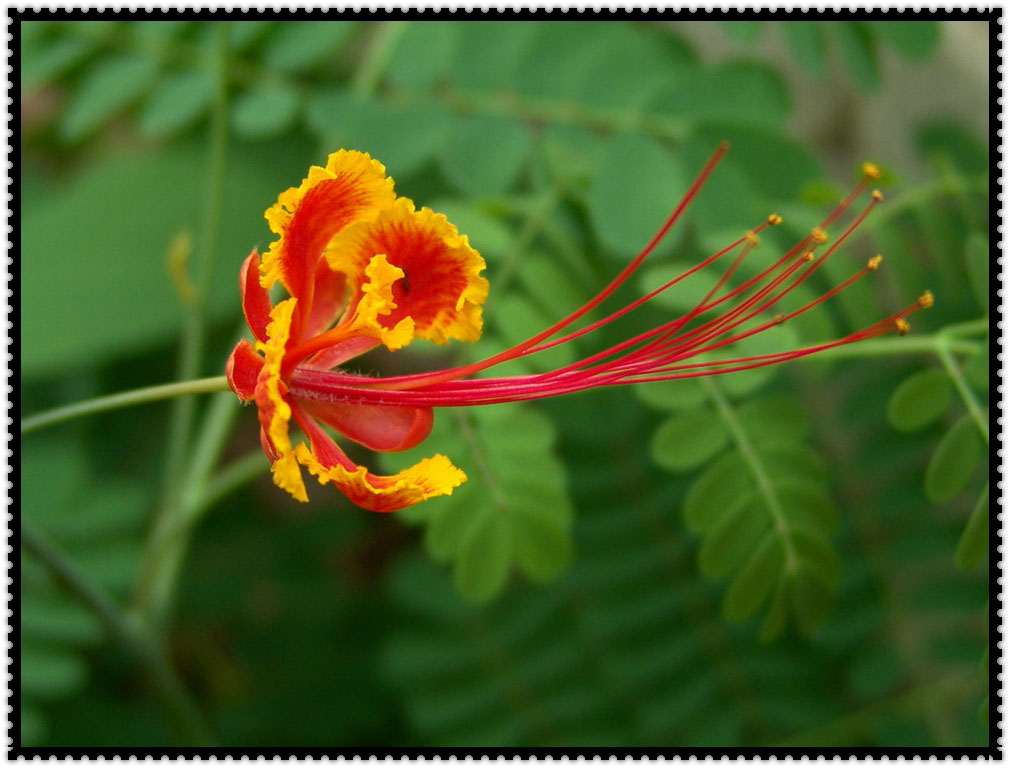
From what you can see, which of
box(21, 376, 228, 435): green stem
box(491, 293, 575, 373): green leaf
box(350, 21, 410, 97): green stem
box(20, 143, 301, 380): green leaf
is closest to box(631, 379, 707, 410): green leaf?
box(491, 293, 575, 373): green leaf

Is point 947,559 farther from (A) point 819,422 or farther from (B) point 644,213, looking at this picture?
(B) point 644,213

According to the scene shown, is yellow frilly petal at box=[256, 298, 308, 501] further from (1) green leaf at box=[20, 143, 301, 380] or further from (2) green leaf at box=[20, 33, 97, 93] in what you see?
(1) green leaf at box=[20, 143, 301, 380]

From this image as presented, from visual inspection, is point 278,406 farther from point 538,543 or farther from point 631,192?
point 631,192

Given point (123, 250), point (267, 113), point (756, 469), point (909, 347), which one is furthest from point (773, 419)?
point (123, 250)

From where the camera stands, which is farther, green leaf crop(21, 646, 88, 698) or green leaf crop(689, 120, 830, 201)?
green leaf crop(21, 646, 88, 698)

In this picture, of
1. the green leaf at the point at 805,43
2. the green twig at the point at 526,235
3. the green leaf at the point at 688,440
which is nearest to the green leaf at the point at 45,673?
the green twig at the point at 526,235

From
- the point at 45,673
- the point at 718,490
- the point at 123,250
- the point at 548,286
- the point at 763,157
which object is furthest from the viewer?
the point at 123,250
